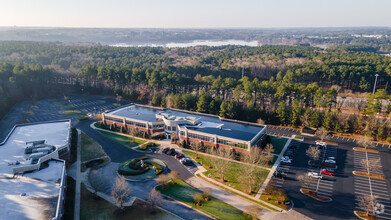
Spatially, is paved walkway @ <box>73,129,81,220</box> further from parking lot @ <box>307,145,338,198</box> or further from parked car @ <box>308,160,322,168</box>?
parked car @ <box>308,160,322,168</box>

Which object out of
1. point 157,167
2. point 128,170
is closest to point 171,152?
point 157,167

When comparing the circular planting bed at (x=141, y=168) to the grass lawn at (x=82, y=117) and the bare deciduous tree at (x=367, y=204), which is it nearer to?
the bare deciduous tree at (x=367, y=204)

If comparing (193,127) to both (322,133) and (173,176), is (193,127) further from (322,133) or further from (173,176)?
(322,133)

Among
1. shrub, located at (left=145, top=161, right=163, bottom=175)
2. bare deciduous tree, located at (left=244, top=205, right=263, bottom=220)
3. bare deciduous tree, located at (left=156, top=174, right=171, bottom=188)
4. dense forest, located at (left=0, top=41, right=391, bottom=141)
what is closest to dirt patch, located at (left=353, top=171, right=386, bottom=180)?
dense forest, located at (left=0, top=41, right=391, bottom=141)

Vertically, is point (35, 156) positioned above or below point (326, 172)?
above

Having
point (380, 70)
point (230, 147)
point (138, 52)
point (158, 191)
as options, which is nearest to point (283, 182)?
point (230, 147)

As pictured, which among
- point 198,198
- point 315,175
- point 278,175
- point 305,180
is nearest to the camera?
point 198,198

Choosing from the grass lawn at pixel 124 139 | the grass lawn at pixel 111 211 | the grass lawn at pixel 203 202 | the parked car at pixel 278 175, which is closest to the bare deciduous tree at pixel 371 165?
the parked car at pixel 278 175
